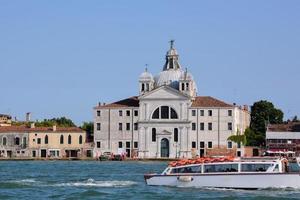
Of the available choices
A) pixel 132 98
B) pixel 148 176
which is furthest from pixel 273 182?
pixel 132 98

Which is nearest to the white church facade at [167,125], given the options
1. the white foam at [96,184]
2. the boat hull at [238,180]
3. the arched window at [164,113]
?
the arched window at [164,113]

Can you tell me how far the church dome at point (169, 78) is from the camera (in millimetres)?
115125

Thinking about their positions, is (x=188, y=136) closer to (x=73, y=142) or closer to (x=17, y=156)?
(x=73, y=142)

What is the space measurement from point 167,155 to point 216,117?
7.76m

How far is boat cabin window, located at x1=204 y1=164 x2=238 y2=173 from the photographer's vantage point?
39781 millimetres

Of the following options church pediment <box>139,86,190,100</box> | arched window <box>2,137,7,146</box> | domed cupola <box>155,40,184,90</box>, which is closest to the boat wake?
church pediment <box>139,86,190,100</box>

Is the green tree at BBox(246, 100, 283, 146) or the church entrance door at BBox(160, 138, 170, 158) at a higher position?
the green tree at BBox(246, 100, 283, 146)

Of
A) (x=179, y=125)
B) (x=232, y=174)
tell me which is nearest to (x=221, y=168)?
(x=232, y=174)

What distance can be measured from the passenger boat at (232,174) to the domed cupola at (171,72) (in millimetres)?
73507

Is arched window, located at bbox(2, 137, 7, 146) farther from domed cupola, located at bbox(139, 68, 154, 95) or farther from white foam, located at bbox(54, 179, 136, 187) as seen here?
white foam, located at bbox(54, 179, 136, 187)

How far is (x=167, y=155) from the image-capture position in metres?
109

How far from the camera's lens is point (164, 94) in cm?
10838

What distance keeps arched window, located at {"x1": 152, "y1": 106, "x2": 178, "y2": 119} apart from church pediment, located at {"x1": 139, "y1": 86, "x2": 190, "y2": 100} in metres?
1.52

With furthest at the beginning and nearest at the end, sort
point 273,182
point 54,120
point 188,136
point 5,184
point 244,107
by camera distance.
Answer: point 54,120 → point 244,107 → point 188,136 → point 5,184 → point 273,182
